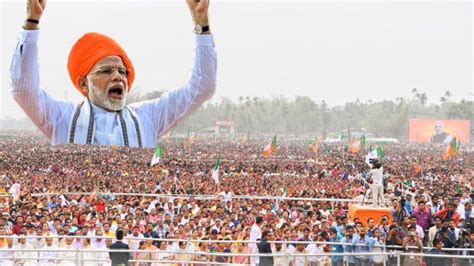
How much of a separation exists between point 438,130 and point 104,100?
122m

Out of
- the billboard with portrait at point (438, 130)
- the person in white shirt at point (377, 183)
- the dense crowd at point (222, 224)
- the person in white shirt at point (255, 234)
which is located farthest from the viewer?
the billboard with portrait at point (438, 130)

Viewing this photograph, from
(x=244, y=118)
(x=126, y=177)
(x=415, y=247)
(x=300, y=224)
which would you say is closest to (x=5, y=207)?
(x=300, y=224)

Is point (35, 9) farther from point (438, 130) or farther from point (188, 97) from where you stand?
point (438, 130)

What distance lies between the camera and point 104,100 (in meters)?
2.54

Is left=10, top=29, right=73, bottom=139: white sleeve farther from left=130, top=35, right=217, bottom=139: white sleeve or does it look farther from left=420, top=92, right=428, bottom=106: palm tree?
left=420, top=92, right=428, bottom=106: palm tree

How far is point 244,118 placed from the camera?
16662 cm

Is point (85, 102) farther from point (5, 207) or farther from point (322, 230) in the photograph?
point (5, 207)

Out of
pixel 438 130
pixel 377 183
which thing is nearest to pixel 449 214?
pixel 377 183

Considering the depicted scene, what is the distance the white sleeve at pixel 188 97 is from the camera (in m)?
2.52

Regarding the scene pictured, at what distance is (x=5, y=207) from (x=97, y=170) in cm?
1450

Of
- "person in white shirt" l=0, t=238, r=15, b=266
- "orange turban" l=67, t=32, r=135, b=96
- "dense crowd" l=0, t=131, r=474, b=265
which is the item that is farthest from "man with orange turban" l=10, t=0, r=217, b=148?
"person in white shirt" l=0, t=238, r=15, b=266

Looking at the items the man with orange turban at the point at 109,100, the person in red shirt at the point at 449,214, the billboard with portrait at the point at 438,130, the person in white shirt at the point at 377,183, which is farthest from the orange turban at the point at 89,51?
the billboard with portrait at the point at 438,130

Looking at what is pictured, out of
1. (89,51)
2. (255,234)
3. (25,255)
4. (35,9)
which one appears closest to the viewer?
(35,9)

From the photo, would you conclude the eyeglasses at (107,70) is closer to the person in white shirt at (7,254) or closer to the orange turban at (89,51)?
the orange turban at (89,51)
